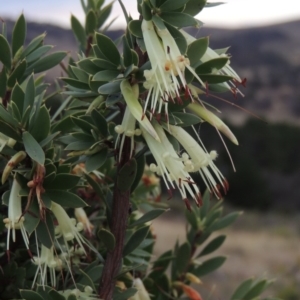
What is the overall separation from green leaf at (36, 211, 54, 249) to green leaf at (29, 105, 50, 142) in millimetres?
88

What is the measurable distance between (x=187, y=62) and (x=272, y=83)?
2277 cm

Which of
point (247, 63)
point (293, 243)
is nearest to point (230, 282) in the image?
point (293, 243)

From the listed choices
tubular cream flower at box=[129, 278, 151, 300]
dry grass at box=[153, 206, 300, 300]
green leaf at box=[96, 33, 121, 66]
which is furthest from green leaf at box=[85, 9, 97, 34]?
dry grass at box=[153, 206, 300, 300]

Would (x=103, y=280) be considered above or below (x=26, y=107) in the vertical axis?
below

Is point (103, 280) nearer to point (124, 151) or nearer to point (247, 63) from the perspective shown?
point (124, 151)

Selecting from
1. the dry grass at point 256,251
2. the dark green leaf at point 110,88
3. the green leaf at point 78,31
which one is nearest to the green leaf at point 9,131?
the dark green leaf at point 110,88

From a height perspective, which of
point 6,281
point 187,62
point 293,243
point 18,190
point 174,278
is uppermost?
point 187,62

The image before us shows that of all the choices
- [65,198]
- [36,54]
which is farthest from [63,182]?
[36,54]

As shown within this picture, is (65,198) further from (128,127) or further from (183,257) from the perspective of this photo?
(183,257)

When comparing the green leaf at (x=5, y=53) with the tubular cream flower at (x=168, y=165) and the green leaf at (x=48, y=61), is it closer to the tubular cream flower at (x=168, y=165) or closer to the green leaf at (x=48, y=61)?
the green leaf at (x=48, y=61)

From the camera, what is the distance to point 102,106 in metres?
0.63

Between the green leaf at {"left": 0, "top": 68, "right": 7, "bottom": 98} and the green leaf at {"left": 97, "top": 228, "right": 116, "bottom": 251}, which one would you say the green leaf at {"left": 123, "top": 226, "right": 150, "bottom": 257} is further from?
the green leaf at {"left": 0, "top": 68, "right": 7, "bottom": 98}

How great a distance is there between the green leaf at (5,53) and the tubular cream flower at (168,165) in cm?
25

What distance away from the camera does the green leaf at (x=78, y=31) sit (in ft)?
3.03
